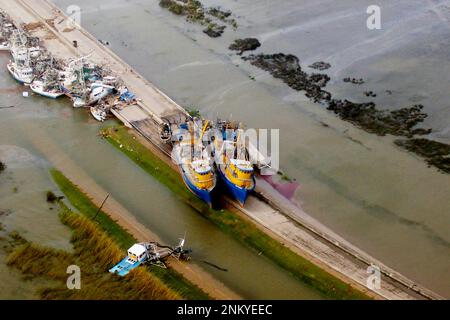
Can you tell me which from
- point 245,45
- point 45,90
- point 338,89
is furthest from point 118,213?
point 245,45

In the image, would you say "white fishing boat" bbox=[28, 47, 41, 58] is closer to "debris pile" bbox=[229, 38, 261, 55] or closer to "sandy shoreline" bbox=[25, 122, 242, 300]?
"sandy shoreline" bbox=[25, 122, 242, 300]

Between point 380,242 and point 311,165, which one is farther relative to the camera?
point 311,165

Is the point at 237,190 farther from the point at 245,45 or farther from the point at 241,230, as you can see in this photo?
the point at 245,45

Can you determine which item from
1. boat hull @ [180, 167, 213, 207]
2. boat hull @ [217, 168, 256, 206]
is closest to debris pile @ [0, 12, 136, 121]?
boat hull @ [180, 167, 213, 207]

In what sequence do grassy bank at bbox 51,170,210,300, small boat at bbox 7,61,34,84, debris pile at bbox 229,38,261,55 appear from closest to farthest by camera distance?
grassy bank at bbox 51,170,210,300 < small boat at bbox 7,61,34,84 < debris pile at bbox 229,38,261,55

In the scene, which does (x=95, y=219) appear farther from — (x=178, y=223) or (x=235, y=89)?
(x=235, y=89)
